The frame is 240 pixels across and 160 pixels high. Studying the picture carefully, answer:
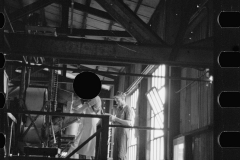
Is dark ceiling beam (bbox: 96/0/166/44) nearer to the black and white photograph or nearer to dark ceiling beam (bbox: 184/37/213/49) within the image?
the black and white photograph

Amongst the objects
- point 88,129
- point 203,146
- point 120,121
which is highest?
point 120,121

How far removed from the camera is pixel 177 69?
983 cm

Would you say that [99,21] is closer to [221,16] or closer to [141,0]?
[141,0]

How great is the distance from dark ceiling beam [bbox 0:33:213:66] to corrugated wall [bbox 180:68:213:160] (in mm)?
664

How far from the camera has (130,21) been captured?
725cm

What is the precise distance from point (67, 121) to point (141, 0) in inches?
222

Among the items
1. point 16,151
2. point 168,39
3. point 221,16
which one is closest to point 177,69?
point 168,39

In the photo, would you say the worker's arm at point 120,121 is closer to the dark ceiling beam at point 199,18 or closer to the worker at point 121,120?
the worker at point 121,120

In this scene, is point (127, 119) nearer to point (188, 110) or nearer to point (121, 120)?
point (121, 120)

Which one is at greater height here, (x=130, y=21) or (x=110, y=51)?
(x=130, y=21)

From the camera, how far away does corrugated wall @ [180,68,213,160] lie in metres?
7.36

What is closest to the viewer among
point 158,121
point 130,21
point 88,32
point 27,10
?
point 130,21

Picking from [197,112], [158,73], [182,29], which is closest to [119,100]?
[158,73]

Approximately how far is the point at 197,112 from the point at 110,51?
2.20 m
